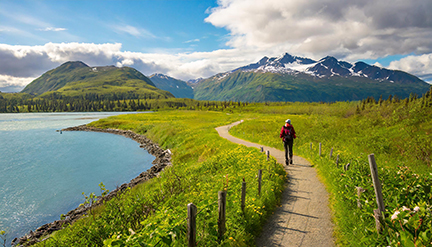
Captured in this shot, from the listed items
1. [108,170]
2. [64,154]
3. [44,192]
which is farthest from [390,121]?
[64,154]

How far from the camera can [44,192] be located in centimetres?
2458

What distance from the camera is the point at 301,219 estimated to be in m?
10.3

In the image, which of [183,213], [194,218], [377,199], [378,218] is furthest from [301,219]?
[194,218]

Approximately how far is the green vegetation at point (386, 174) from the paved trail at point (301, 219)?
0.53m

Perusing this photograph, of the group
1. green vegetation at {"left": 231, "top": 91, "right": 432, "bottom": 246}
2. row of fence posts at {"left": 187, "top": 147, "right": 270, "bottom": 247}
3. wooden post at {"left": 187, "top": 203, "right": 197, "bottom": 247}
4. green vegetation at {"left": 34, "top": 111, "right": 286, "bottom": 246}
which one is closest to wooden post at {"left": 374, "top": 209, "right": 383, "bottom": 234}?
green vegetation at {"left": 231, "top": 91, "right": 432, "bottom": 246}

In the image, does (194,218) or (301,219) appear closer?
(194,218)

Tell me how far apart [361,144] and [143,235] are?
3160 cm

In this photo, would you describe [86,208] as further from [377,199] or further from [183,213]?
[377,199]

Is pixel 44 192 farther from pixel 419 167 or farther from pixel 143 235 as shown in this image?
pixel 419 167

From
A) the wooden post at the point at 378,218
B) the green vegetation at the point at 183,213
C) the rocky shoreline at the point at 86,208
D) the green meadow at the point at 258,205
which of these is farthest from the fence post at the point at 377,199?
the rocky shoreline at the point at 86,208

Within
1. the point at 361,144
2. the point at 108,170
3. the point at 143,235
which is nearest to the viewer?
the point at 143,235

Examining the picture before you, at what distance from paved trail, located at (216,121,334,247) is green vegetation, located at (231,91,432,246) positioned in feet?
1.75

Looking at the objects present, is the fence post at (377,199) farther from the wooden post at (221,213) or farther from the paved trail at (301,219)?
the wooden post at (221,213)

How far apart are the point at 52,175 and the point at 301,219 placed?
34.1 meters
